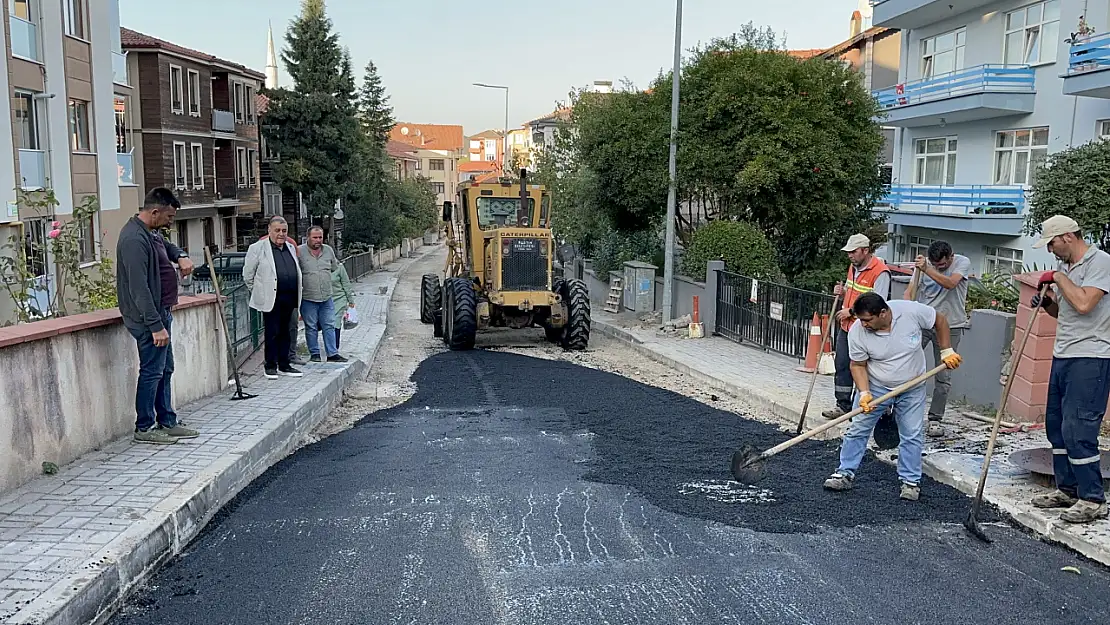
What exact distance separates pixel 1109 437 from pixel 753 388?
3690 millimetres

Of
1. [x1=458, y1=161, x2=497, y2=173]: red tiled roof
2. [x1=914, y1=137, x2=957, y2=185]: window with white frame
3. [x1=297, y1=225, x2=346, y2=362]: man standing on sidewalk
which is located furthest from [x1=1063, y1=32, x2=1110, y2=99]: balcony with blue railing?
[x1=458, y1=161, x2=497, y2=173]: red tiled roof

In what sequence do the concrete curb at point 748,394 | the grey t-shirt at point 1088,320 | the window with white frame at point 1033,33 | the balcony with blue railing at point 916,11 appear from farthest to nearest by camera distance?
the balcony with blue railing at point 916,11 → the window with white frame at point 1033,33 → the concrete curb at point 748,394 → the grey t-shirt at point 1088,320

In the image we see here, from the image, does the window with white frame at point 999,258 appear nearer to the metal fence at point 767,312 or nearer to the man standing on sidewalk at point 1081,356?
the metal fence at point 767,312

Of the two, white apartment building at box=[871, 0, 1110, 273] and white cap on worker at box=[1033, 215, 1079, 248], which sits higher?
white apartment building at box=[871, 0, 1110, 273]

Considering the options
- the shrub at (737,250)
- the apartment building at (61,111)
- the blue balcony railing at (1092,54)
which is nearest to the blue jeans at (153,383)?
the shrub at (737,250)

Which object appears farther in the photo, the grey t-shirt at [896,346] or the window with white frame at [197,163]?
the window with white frame at [197,163]

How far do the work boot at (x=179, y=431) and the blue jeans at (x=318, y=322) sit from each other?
3952mm

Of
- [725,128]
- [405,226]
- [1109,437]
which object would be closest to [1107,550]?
[1109,437]

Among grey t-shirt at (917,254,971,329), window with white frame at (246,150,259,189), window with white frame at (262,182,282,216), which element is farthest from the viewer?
window with white frame at (262,182,282,216)

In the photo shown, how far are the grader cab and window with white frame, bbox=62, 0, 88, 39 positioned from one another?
1326 centimetres

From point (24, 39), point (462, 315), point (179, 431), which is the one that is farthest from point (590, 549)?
point (24, 39)

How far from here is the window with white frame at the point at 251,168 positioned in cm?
4212

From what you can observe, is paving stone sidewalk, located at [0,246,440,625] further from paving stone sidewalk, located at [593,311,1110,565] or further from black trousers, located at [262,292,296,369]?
paving stone sidewalk, located at [593,311,1110,565]

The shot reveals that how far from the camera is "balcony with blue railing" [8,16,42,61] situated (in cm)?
2005
